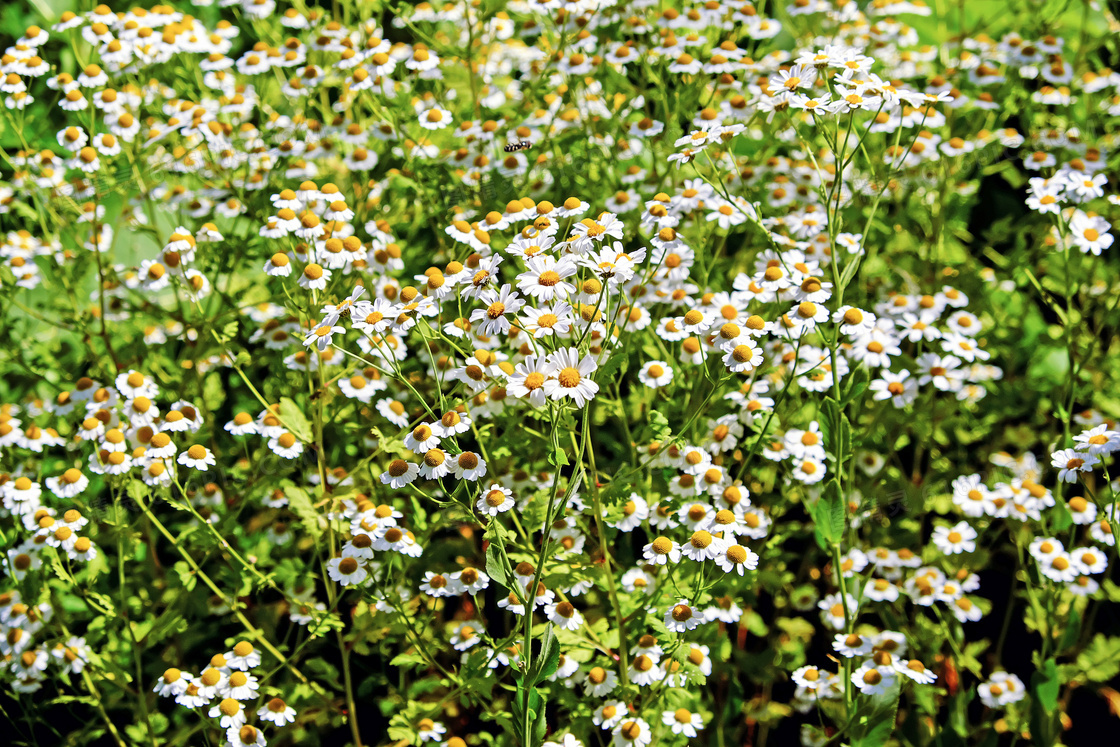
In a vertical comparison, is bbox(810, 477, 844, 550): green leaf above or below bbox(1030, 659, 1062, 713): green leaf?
above

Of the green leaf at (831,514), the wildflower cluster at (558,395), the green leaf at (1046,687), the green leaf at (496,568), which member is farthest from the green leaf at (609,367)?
the green leaf at (1046,687)

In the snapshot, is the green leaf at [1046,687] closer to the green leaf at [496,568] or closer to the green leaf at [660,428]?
the green leaf at [660,428]

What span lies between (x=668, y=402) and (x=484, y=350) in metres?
0.44

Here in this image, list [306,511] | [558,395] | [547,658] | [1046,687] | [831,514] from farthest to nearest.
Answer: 1. [1046,687]
2. [306,511]
3. [831,514]
4. [547,658]
5. [558,395]

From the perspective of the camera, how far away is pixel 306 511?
233cm

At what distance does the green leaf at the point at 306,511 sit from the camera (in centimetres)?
230

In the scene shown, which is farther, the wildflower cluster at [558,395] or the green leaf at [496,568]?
the wildflower cluster at [558,395]

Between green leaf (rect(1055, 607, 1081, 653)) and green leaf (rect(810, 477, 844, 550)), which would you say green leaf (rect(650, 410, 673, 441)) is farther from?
green leaf (rect(1055, 607, 1081, 653))

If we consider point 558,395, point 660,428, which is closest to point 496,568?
point 558,395

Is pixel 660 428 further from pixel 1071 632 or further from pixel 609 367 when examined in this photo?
pixel 1071 632

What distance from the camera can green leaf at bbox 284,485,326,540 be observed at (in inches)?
90.7

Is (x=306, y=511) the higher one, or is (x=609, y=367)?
(x=609, y=367)

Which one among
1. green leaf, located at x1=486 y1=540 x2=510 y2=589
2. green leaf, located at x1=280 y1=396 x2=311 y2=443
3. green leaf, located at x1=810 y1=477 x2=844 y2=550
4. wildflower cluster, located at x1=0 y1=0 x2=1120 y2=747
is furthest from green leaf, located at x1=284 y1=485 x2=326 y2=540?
green leaf, located at x1=810 y1=477 x2=844 y2=550

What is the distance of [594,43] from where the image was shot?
9.59ft
